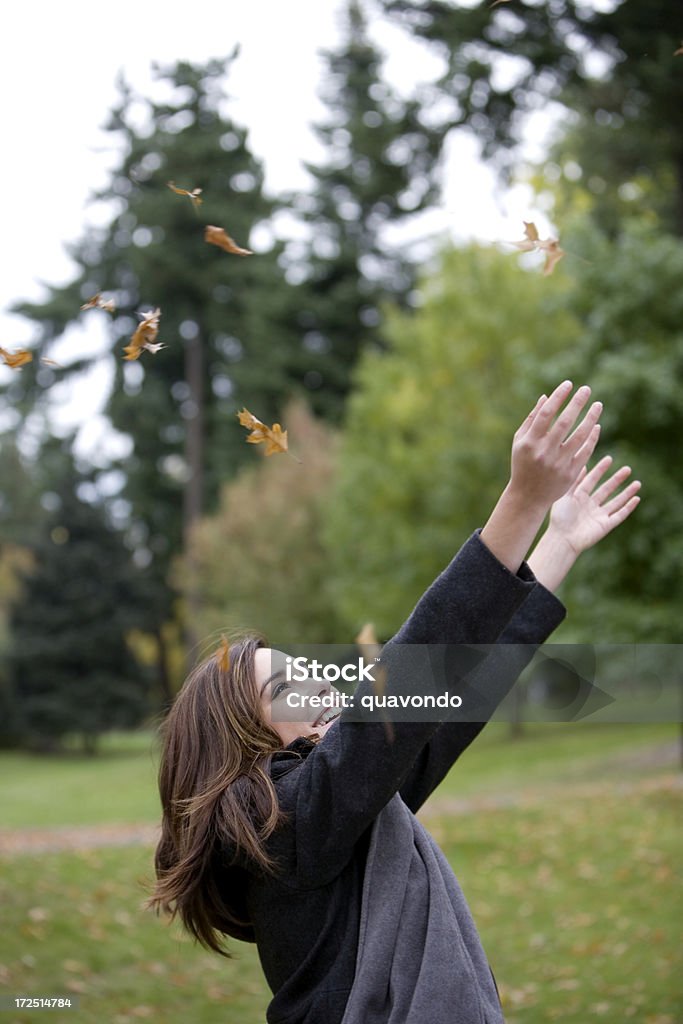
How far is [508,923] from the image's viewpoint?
7266mm

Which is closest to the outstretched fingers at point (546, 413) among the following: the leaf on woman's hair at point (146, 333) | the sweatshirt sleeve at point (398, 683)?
the sweatshirt sleeve at point (398, 683)

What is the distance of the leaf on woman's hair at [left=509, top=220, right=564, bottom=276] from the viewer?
2287 millimetres

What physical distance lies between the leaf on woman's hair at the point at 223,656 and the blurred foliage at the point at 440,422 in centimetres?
1405

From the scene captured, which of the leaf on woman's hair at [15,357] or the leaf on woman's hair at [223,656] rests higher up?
the leaf on woman's hair at [15,357]

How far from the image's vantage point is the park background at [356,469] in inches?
252

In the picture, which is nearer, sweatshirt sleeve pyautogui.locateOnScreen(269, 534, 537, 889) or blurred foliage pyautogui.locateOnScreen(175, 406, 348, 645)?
sweatshirt sleeve pyautogui.locateOnScreen(269, 534, 537, 889)

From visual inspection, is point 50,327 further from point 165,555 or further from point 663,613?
point 663,613

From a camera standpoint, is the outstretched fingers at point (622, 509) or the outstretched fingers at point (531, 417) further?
the outstretched fingers at point (622, 509)

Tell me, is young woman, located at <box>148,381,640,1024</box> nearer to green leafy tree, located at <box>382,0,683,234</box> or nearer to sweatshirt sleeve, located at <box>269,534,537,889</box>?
sweatshirt sleeve, located at <box>269,534,537,889</box>

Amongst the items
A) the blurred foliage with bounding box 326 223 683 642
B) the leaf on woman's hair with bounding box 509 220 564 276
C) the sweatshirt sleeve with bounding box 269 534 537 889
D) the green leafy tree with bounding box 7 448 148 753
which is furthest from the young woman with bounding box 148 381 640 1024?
the green leafy tree with bounding box 7 448 148 753

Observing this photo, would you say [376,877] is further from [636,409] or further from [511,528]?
[636,409]

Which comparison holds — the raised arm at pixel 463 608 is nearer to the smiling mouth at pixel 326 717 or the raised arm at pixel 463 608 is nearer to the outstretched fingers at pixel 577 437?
the outstretched fingers at pixel 577 437

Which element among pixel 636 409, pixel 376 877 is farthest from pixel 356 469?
pixel 376 877

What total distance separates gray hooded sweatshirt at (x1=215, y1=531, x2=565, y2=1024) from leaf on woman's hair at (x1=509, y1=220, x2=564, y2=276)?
0.96 meters
